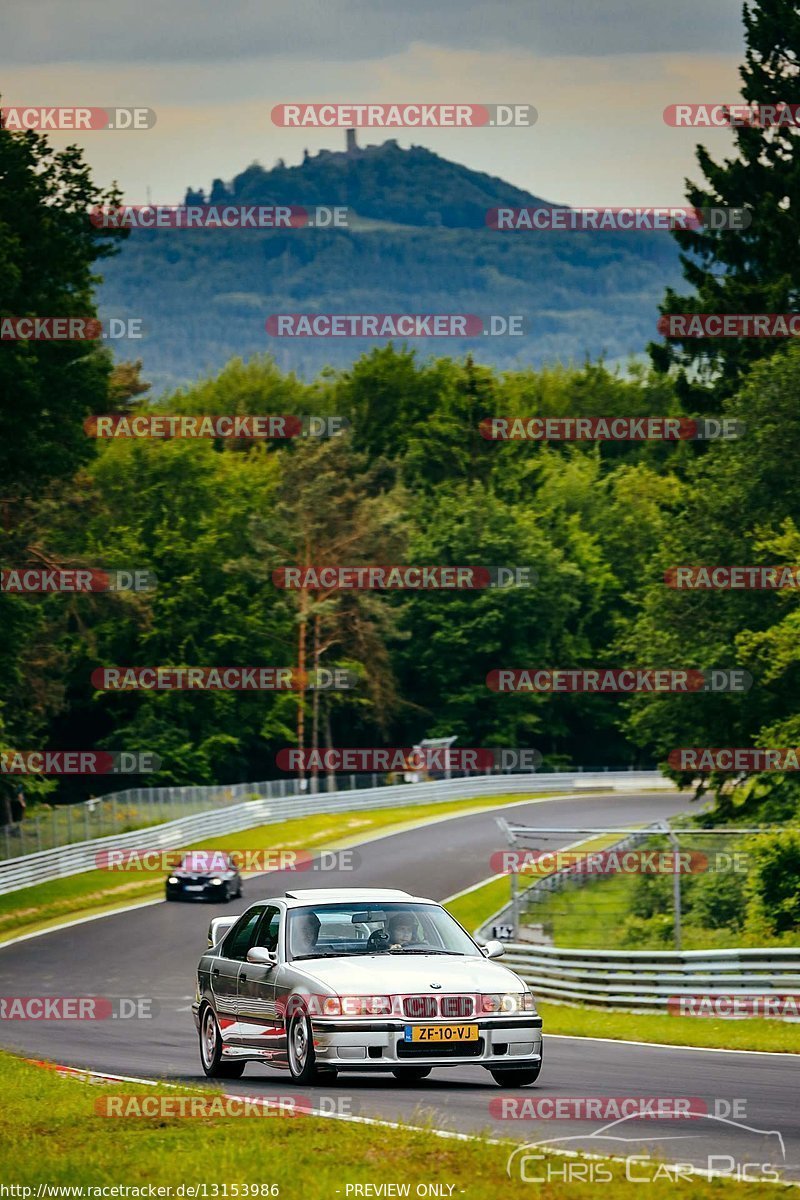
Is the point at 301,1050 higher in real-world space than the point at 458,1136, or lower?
lower

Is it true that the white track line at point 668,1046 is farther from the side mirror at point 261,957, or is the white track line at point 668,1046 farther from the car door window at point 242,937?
the side mirror at point 261,957

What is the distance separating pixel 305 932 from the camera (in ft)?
47.0

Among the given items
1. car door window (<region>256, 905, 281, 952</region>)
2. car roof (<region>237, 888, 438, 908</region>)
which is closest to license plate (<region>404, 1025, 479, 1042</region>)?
car roof (<region>237, 888, 438, 908</region>)

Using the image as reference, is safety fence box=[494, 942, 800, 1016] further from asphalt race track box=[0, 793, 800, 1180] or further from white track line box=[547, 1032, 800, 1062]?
asphalt race track box=[0, 793, 800, 1180]

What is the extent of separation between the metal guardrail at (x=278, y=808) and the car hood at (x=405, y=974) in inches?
1417

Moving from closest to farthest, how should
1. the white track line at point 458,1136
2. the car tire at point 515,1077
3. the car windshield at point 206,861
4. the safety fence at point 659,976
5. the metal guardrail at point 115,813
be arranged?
the white track line at point 458,1136 < the car tire at point 515,1077 < the safety fence at point 659,976 < the car windshield at point 206,861 < the metal guardrail at point 115,813

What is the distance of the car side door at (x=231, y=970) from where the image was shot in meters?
14.7

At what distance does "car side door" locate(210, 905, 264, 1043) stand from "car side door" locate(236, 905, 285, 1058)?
0.36 ft

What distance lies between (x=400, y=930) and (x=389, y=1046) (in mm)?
1456

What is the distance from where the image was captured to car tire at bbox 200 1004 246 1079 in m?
15.0

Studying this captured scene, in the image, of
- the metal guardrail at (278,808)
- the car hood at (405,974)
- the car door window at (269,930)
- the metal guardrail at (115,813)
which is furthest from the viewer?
the metal guardrail at (278,808)

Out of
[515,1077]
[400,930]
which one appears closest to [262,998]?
[400,930]

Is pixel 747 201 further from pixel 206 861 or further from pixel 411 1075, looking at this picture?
pixel 411 1075

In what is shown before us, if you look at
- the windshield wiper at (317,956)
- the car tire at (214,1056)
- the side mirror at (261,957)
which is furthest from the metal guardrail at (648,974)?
the side mirror at (261,957)
